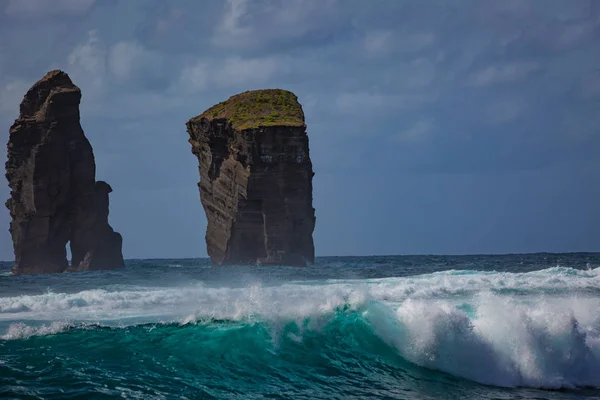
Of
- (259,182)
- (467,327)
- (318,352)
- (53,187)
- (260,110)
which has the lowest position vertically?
(318,352)

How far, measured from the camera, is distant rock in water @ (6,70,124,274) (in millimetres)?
59750

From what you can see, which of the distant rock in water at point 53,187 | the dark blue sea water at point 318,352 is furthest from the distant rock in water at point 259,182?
the dark blue sea water at point 318,352

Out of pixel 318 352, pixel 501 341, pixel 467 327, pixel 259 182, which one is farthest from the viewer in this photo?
pixel 259 182

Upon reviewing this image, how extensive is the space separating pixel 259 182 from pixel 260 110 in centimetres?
758

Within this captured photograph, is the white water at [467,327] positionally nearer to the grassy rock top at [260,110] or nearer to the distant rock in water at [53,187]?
the grassy rock top at [260,110]

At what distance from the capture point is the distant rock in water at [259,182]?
52.6m

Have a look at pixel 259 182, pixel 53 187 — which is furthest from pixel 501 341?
pixel 53 187

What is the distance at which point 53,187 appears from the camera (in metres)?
60.0

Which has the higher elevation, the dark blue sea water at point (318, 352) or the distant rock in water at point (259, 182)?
the distant rock in water at point (259, 182)

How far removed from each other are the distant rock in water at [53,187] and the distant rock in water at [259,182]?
11955 millimetres

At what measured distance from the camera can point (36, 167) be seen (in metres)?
59.0

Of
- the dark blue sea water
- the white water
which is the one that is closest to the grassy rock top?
the white water

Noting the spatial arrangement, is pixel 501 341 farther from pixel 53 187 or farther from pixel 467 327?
pixel 53 187

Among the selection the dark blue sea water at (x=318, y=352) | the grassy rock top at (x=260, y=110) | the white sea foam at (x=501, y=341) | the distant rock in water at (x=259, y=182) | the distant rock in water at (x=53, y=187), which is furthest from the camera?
the distant rock in water at (x=53, y=187)
